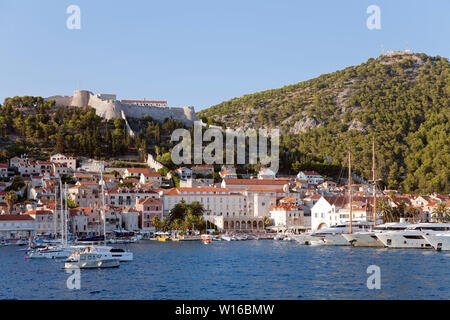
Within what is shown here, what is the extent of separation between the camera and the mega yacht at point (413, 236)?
47.6 m

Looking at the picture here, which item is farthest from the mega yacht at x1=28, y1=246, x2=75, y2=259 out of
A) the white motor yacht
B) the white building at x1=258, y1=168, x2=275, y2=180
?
the white building at x1=258, y1=168, x2=275, y2=180

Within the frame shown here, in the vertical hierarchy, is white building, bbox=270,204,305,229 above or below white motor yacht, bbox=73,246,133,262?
below

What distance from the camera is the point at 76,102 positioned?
114062 mm

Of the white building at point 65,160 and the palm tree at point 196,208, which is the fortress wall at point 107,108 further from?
the palm tree at point 196,208

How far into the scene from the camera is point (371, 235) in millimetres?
50875

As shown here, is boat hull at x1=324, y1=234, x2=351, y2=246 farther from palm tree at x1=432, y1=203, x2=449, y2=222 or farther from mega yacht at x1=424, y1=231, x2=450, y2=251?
palm tree at x1=432, y1=203, x2=449, y2=222

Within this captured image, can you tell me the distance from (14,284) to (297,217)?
2074 inches

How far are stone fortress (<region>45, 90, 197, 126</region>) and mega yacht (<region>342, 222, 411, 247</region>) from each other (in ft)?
218

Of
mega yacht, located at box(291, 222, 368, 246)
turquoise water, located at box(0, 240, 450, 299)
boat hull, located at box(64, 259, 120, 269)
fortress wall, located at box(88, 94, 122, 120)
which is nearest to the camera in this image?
turquoise water, located at box(0, 240, 450, 299)

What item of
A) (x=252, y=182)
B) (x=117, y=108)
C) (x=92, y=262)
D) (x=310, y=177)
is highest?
(x=117, y=108)

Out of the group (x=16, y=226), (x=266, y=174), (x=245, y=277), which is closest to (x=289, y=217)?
(x=266, y=174)

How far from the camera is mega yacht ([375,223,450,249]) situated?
1874 inches

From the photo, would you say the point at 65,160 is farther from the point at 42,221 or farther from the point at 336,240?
the point at 336,240

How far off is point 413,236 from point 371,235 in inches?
159
